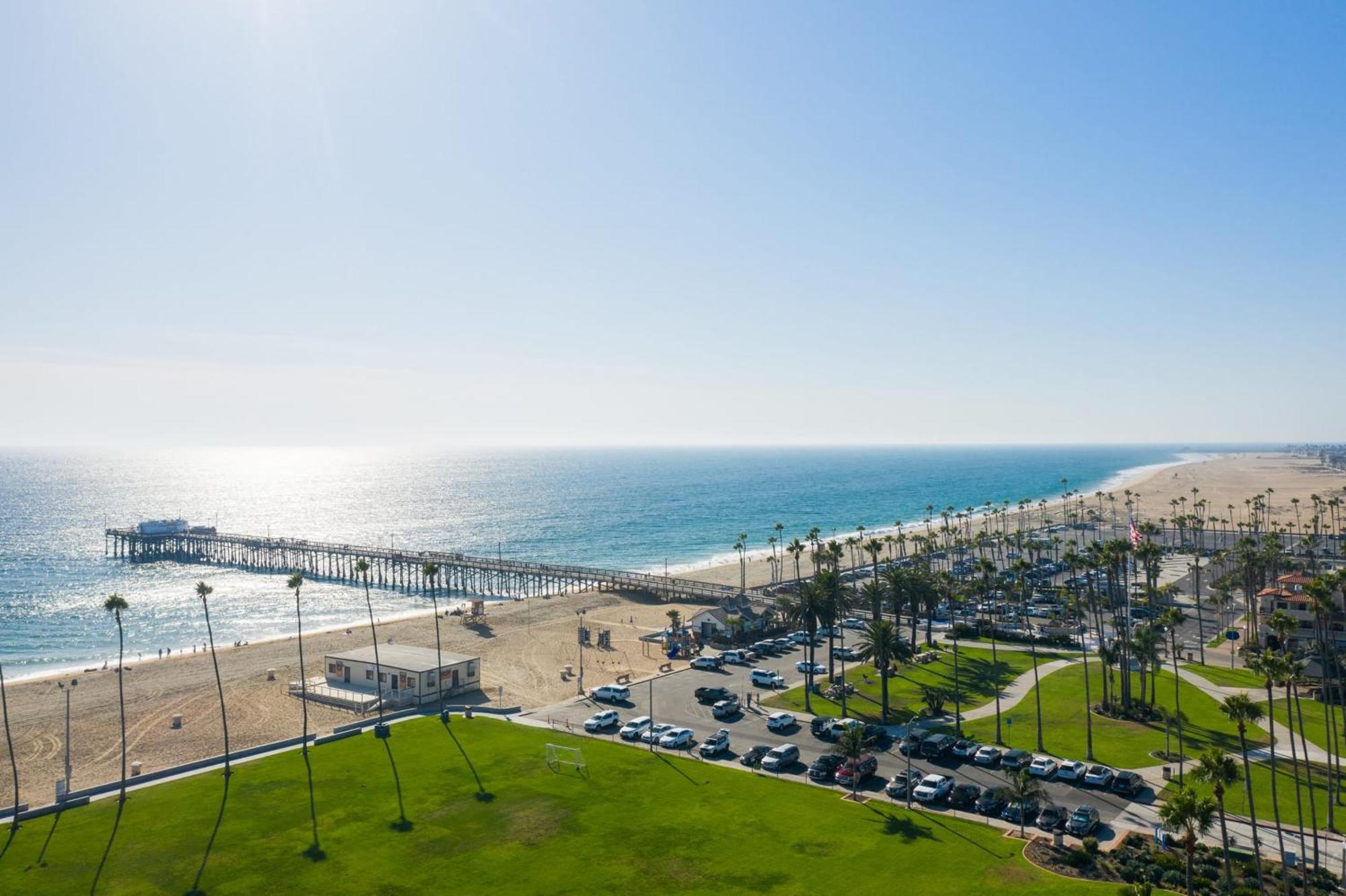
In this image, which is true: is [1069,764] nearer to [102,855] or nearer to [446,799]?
[446,799]

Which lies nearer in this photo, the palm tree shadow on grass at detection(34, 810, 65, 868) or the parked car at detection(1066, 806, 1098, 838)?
→ the palm tree shadow on grass at detection(34, 810, 65, 868)

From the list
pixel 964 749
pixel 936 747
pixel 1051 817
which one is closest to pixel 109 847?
pixel 936 747

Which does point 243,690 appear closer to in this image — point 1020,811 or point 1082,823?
point 1020,811

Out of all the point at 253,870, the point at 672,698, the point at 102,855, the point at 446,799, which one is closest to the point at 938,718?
the point at 672,698

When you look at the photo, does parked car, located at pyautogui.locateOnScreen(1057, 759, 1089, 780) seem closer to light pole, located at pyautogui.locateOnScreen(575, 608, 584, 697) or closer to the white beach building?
light pole, located at pyautogui.locateOnScreen(575, 608, 584, 697)

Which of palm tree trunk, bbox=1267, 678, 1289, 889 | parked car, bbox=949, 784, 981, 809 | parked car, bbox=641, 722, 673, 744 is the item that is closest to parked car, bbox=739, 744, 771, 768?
parked car, bbox=641, 722, 673, 744
